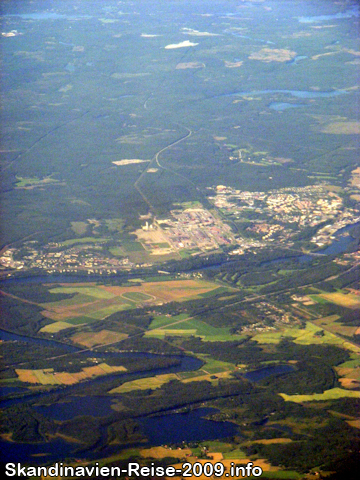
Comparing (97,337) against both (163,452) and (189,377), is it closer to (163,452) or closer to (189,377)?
(189,377)

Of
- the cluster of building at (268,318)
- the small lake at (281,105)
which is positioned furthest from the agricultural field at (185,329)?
the small lake at (281,105)

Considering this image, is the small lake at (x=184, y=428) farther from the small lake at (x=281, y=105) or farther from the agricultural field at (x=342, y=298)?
the small lake at (x=281, y=105)

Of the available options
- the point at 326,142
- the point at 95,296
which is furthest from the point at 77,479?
the point at 326,142

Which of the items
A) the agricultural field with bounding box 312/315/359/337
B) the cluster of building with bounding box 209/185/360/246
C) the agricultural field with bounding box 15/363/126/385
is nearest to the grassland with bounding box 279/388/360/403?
the agricultural field with bounding box 312/315/359/337

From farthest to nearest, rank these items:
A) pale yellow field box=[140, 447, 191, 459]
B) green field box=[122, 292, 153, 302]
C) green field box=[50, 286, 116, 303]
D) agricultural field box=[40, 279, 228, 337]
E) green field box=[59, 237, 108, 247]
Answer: green field box=[59, 237, 108, 247], green field box=[50, 286, 116, 303], green field box=[122, 292, 153, 302], agricultural field box=[40, 279, 228, 337], pale yellow field box=[140, 447, 191, 459]

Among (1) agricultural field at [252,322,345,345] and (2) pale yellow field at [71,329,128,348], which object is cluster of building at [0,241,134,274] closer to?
(2) pale yellow field at [71,329,128,348]
